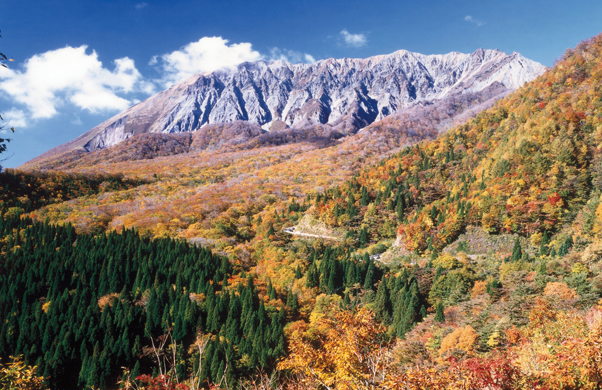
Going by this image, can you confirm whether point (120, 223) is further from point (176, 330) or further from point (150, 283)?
point (176, 330)

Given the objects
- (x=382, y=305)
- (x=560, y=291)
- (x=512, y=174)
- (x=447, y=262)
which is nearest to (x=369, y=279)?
(x=382, y=305)

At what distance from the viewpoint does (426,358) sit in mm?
35125

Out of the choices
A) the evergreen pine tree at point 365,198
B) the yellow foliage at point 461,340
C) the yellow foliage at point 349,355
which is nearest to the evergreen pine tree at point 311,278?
the yellow foliage at point 461,340

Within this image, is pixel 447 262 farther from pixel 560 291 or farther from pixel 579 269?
pixel 560 291

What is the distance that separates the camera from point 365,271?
62.3 metres

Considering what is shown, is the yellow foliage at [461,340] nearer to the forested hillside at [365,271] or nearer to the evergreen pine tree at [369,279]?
the forested hillside at [365,271]

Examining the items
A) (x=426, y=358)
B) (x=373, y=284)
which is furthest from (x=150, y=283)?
(x=426, y=358)

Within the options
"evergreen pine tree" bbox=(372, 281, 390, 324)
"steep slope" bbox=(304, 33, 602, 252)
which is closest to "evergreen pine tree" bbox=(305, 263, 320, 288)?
"evergreen pine tree" bbox=(372, 281, 390, 324)

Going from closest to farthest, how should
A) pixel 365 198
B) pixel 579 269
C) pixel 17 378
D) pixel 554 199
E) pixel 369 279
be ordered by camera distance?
pixel 17 378 → pixel 579 269 → pixel 554 199 → pixel 369 279 → pixel 365 198

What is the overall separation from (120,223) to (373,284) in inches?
3132

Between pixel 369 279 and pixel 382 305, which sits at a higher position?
pixel 369 279

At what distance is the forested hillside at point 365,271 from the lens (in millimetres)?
34250

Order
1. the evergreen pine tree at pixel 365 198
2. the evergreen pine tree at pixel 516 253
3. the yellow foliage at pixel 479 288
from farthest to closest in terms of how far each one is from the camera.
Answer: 1. the evergreen pine tree at pixel 365 198
2. the evergreen pine tree at pixel 516 253
3. the yellow foliage at pixel 479 288

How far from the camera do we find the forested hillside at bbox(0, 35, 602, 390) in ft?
112
